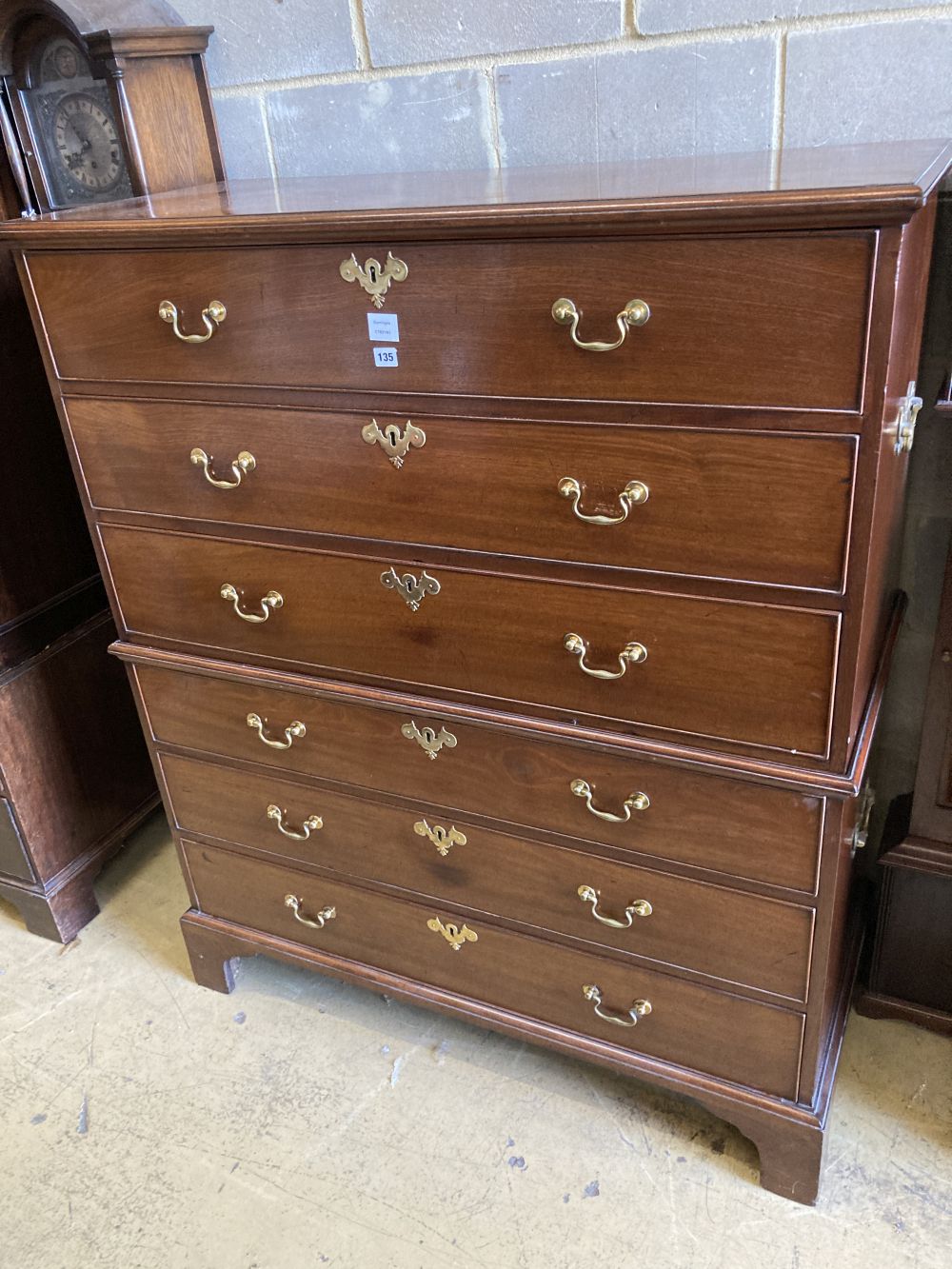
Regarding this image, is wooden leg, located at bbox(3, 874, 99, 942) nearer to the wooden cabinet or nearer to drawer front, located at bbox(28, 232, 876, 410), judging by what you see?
drawer front, located at bbox(28, 232, 876, 410)

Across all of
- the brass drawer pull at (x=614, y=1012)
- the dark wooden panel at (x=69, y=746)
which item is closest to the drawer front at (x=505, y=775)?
the brass drawer pull at (x=614, y=1012)

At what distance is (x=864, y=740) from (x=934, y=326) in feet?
2.06

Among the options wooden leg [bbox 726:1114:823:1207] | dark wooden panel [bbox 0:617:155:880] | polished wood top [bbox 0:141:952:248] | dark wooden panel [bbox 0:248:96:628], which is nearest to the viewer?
polished wood top [bbox 0:141:952:248]

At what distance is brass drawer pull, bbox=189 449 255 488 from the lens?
1293 millimetres

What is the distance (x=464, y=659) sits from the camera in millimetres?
1281

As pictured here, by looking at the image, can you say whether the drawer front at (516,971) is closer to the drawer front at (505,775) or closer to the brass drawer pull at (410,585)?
the drawer front at (505,775)

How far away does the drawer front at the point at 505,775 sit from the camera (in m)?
1.20

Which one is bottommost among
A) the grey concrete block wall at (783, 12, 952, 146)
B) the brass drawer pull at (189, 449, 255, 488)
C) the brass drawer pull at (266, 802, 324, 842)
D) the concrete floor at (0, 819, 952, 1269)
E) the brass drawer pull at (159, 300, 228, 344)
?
the concrete floor at (0, 819, 952, 1269)

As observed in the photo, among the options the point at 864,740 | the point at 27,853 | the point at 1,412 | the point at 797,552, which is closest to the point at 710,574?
the point at 797,552

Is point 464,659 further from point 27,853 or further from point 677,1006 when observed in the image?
point 27,853

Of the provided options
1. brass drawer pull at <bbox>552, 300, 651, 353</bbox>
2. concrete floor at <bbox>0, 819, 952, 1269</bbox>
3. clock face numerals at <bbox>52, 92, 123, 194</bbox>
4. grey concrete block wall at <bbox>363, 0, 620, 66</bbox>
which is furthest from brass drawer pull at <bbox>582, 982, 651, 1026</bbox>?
clock face numerals at <bbox>52, 92, 123, 194</bbox>

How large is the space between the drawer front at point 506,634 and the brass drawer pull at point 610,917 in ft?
0.91

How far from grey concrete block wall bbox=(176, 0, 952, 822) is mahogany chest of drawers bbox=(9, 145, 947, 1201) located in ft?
0.54

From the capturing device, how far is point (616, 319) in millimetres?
1002
